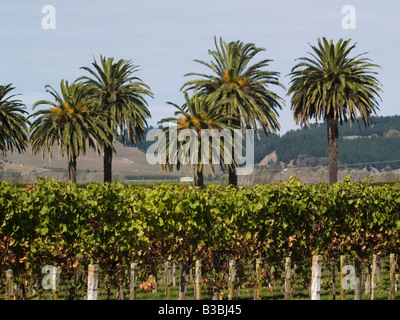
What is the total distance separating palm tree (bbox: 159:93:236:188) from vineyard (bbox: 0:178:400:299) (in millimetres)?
33120

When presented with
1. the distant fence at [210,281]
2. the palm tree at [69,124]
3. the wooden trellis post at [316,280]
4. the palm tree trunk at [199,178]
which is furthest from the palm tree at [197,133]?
the wooden trellis post at [316,280]

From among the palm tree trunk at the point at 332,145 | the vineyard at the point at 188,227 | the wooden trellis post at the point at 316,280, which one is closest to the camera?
the wooden trellis post at the point at 316,280

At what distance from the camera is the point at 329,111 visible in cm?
7106

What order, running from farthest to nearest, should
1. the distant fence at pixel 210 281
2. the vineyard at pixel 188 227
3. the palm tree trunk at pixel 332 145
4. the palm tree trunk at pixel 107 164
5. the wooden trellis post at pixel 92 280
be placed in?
the palm tree trunk at pixel 107 164, the palm tree trunk at pixel 332 145, the vineyard at pixel 188 227, the distant fence at pixel 210 281, the wooden trellis post at pixel 92 280

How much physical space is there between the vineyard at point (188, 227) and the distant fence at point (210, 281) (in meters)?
0.14

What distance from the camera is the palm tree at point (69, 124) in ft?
225

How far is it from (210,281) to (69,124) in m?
44.3

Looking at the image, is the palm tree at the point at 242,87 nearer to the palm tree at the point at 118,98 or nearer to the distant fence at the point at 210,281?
the palm tree at the point at 118,98

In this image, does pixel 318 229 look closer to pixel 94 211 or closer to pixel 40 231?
pixel 94 211

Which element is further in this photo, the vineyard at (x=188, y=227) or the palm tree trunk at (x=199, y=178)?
the palm tree trunk at (x=199, y=178)

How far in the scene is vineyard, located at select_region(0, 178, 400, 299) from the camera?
24.4 meters

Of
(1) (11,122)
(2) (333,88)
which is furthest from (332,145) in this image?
(1) (11,122)

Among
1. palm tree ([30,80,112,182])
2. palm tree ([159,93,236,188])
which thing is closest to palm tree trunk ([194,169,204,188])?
palm tree ([159,93,236,188])

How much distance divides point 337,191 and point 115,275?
9395 millimetres
